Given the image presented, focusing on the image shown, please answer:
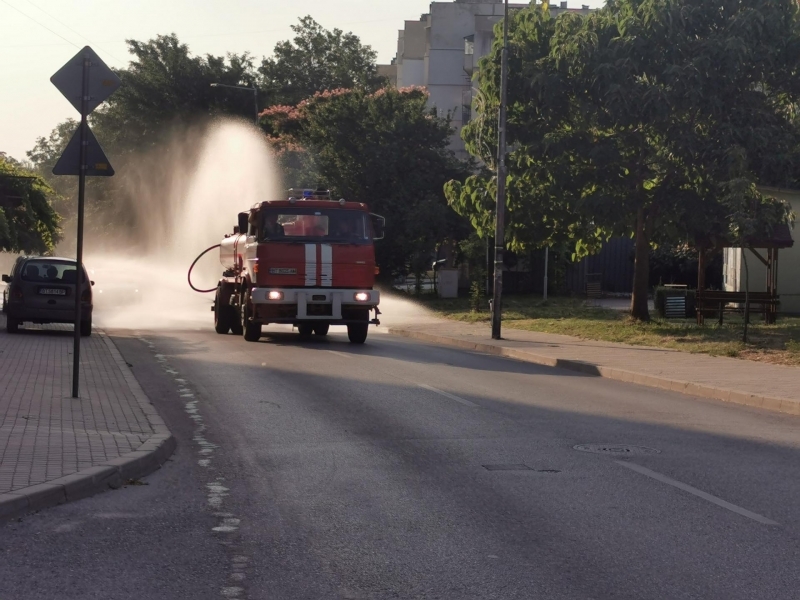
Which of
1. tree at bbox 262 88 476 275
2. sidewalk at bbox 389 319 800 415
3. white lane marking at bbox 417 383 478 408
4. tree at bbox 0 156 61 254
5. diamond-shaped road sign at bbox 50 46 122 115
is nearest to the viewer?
diamond-shaped road sign at bbox 50 46 122 115

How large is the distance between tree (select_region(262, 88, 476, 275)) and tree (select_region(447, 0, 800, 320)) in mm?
13792

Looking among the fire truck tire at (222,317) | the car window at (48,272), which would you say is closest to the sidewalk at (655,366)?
the fire truck tire at (222,317)

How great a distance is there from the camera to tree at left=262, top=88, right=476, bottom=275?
42.5 meters

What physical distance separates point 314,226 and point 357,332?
8.13ft

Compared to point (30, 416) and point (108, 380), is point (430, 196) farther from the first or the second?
point (30, 416)

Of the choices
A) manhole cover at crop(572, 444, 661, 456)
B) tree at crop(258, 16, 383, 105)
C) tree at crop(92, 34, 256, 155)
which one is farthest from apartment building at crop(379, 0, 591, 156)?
manhole cover at crop(572, 444, 661, 456)

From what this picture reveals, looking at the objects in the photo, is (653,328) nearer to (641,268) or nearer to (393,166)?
(641,268)

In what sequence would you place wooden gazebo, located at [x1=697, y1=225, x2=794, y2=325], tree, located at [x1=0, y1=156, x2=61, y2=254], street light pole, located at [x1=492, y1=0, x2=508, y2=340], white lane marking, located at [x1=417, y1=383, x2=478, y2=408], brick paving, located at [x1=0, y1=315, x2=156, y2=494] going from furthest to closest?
tree, located at [x1=0, y1=156, x2=61, y2=254] < wooden gazebo, located at [x1=697, y1=225, x2=794, y2=325] < street light pole, located at [x1=492, y1=0, x2=508, y2=340] < white lane marking, located at [x1=417, y1=383, x2=478, y2=408] < brick paving, located at [x1=0, y1=315, x2=156, y2=494]

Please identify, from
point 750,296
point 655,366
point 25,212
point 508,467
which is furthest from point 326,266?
point 25,212

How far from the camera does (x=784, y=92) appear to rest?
2738 centimetres

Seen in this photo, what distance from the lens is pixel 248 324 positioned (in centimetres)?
Result: 2350

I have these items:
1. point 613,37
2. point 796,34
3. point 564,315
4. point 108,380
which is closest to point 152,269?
point 564,315

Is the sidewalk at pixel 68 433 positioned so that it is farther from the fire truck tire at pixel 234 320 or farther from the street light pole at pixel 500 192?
the street light pole at pixel 500 192

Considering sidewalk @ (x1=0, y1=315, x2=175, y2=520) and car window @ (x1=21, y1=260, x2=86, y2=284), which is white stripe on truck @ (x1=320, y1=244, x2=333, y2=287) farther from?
sidewalk @ (x1=0, y1=315, x2=175, y2=520)
